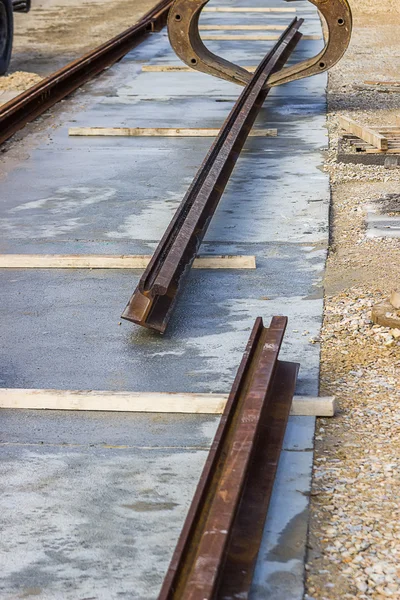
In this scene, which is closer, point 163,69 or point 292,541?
point 292,541

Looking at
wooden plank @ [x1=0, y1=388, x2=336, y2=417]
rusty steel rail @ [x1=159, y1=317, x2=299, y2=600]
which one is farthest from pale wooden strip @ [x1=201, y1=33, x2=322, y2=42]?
wooden plank @ [x1=0, y1=388, x2=336, y2=417]

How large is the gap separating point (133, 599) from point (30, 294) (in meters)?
2.73

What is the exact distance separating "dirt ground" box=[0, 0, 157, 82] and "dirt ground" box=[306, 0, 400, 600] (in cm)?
654

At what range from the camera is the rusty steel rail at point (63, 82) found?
9.73 m

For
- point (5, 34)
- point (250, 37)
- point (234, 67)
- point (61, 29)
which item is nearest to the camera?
point (234, 67)

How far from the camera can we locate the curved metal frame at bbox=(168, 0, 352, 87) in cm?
927

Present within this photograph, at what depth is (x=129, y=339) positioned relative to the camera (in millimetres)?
4812

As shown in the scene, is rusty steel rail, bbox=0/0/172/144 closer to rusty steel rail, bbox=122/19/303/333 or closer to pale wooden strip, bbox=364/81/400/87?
rusty steel rail, bbox=122/19/303/333

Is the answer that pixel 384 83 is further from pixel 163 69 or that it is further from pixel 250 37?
pixel 250 37

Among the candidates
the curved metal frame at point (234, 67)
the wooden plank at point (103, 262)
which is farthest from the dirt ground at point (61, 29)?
the wooden plank at point (103, 262)

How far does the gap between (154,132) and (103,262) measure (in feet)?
12.3

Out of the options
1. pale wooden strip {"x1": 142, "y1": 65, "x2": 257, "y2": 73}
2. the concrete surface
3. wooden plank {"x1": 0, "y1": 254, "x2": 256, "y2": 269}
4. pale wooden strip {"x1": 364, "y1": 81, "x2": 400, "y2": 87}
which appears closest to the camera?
the concrete surface

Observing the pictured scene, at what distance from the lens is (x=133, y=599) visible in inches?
116

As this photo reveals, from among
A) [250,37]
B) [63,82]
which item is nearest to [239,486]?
[63,82]
